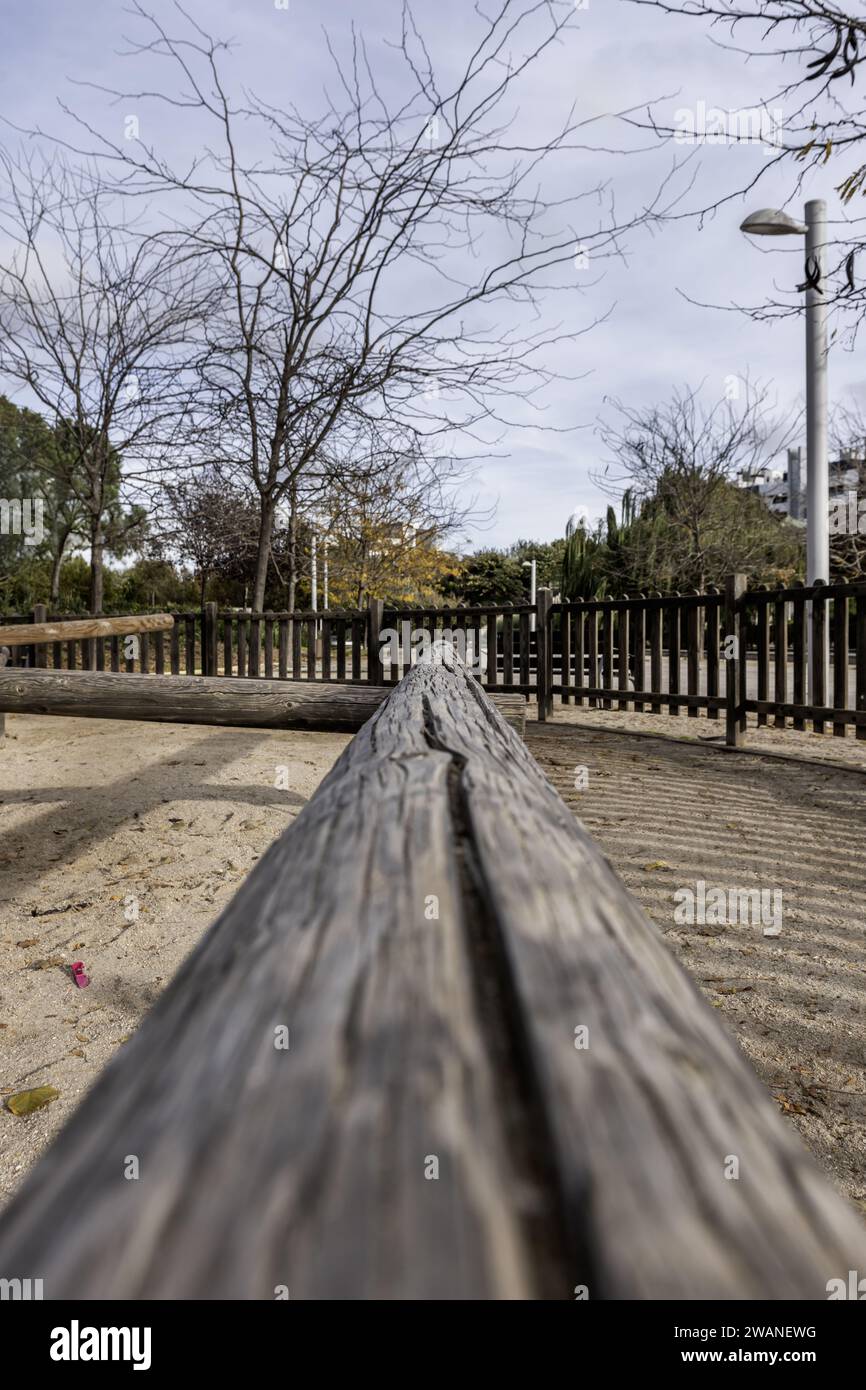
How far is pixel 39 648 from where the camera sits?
11188mm

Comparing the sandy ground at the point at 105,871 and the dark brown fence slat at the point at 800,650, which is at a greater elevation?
the dark brown fence slat at the point at 800,650

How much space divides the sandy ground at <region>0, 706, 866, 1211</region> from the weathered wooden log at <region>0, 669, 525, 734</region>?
0.61 meters

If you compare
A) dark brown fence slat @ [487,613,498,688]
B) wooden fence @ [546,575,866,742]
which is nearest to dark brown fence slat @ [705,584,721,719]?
wooden fence @ [546,575,866,742]

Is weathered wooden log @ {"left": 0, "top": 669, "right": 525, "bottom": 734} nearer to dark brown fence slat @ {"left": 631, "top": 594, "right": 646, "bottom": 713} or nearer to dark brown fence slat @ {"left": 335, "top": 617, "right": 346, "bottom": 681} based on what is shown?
dark brown fence slat @ {"left": 631, "top": 594, "right": 646, "bottom": 713}

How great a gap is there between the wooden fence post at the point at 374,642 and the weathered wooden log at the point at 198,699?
4.84m

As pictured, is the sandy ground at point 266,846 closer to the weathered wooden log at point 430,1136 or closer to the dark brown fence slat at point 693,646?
the dark brown fence slat at point 693,646

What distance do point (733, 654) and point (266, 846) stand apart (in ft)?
15.7

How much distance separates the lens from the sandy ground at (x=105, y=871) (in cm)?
243

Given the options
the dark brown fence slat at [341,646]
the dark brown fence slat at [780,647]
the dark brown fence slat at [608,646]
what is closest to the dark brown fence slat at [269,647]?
the dark brown fence slat at [341,646]

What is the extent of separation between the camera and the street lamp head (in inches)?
286

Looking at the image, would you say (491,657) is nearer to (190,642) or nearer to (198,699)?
(190,642)

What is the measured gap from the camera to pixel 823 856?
13.7 ft

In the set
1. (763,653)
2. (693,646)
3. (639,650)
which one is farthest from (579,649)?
(763,653)

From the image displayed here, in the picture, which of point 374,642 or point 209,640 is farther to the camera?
Result: point 209,640
